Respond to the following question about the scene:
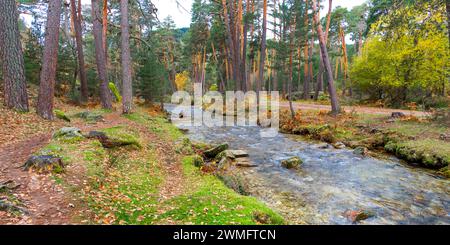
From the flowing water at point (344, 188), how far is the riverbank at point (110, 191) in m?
1.38

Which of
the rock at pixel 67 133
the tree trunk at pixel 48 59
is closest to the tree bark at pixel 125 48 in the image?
the tree trunk at pixel 48 59

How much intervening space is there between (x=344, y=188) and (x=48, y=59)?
434 inches

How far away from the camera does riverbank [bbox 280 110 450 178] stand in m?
9.06

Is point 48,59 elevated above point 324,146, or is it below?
above

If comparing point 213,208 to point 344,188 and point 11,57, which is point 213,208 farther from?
point 11,57

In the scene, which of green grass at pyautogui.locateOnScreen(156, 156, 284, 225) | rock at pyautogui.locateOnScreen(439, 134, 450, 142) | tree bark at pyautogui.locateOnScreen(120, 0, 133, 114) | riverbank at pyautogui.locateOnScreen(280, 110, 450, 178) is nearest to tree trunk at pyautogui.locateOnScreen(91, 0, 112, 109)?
tree bark at pyautogui.locateOnScreen(120, 0, 133, 114)

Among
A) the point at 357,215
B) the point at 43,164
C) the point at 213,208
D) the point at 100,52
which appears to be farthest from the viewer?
the point at 100,52

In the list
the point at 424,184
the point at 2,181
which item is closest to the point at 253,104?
the point at 424,184

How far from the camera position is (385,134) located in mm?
11742

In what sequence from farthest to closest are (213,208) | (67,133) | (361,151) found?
1. (361,151)
2. (67,133)
3. (213,208)

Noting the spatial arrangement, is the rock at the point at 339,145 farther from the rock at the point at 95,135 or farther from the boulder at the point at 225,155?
the rock at the point at 95,135

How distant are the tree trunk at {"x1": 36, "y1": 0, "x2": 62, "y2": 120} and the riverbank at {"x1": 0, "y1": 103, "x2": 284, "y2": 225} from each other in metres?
2.22

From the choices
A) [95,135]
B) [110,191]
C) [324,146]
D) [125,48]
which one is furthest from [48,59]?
[324,146]
